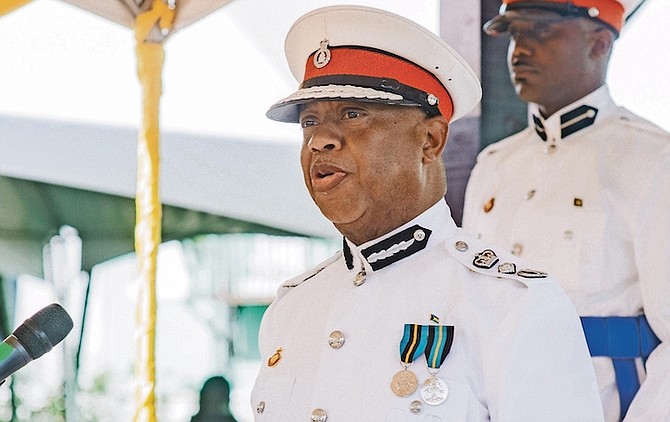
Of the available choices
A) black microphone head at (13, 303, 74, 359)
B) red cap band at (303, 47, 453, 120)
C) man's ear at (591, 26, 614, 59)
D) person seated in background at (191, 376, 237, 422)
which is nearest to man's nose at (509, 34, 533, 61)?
man's ear at (591, 26, 614, 59)

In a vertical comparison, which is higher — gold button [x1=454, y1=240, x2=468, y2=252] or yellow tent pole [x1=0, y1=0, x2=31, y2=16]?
yellow tent pole [x1=0, y1=0, x2=31, y2=16]

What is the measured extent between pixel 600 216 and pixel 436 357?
3.31ft

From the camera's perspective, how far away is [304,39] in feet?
6.46

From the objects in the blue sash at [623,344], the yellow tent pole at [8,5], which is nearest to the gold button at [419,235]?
the blue sash at [623,344]

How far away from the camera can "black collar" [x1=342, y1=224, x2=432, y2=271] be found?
1819 mm

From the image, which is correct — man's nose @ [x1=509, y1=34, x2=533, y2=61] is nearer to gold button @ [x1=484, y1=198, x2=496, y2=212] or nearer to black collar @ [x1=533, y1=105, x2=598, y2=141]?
black collar @ [x1=533, y1=105, x2=598, y2=141]

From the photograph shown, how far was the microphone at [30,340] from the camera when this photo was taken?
129 centimetres

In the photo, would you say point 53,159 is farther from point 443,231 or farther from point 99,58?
point 443,231

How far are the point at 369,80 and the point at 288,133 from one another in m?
2.39

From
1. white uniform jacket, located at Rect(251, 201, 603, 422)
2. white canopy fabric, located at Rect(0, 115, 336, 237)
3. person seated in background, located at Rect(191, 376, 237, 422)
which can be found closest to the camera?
white uniform jacket, located at Rect(251, 201, 603, 422)

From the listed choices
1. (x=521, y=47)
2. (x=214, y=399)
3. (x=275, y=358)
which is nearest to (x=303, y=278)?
(x=275, y=358)

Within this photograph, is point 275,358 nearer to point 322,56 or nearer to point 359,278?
point 359,278

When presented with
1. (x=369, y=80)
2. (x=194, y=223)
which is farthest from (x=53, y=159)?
(x=369, y=80)

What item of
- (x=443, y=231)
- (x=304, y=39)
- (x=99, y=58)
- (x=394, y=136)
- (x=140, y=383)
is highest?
(x=99, y=58)
